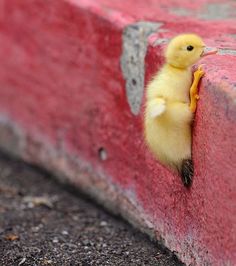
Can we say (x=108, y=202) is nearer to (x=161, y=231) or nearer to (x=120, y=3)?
(x=161, y=231)

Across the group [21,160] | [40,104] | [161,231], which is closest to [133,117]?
[161,231]

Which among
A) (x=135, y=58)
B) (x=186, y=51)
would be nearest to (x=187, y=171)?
(x=186, y=51)

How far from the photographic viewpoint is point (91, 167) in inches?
176

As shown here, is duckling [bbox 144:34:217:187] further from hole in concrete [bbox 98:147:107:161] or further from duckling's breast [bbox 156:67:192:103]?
hole in concrete [bbox 98:147:107:161]

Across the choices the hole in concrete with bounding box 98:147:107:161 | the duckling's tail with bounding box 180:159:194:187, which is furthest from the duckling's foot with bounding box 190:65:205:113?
the hole in concrete with bounding box 98:147:107:161

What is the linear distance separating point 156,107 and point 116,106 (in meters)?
1.03

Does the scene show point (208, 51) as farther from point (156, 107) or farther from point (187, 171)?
point (187, 171)

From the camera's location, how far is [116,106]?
409cm

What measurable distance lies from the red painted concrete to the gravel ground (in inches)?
5.7

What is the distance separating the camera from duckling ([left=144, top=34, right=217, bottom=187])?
3102 mm

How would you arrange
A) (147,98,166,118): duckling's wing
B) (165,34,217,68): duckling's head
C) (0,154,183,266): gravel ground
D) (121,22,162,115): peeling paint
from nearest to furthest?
(147,98,166,118): duckling's wing < (165,34,217,68): duckling's head < (0,154,183,266): gravel ground < (121,22,162,115): peeling paint

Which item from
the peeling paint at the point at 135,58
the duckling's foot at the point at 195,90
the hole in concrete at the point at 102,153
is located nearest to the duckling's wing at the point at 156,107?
the duckling's foot at the point at 195,90

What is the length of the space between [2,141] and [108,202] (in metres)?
1.37

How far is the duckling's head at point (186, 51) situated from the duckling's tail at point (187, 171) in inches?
14.5
